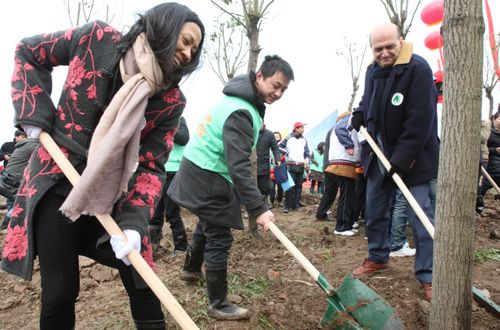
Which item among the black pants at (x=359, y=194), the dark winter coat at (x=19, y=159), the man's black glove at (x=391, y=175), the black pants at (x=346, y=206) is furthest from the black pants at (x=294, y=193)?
the man's black glove at (x=391, y=175)

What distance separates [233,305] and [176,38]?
1.83 metres

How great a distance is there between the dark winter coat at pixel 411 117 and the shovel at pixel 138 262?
201 cm

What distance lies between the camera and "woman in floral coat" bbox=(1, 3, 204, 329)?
1.53 m

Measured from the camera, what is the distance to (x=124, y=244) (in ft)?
4.92

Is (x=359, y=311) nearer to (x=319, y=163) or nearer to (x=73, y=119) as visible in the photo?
(x=73, y=119)

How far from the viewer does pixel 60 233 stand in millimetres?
1537

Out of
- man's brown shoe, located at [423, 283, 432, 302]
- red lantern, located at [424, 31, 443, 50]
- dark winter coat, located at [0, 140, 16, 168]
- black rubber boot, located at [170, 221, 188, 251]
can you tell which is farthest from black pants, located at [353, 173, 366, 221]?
dark winter coat, located at [0, 140, 16, 168]

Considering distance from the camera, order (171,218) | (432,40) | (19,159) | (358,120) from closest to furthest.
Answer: (358,120), (171,218), (19,159), (432,40)

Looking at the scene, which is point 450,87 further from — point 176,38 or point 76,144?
point 76,144

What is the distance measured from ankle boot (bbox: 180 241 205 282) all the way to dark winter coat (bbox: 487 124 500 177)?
5600 millimetres

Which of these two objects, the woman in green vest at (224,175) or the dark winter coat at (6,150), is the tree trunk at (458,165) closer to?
the woman in green vest at (224,175)

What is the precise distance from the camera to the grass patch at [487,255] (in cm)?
367

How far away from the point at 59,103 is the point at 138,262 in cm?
75

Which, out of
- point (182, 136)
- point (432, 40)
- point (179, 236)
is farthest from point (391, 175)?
point (432, 40)
